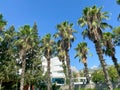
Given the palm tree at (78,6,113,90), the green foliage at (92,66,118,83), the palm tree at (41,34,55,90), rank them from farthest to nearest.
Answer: the green foliage at (92,66,118,83) → the palm tree at (41,34,55,90) → the palm tree at (78,6,113,90)

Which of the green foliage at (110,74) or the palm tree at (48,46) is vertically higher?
the palm tree at (48,46)

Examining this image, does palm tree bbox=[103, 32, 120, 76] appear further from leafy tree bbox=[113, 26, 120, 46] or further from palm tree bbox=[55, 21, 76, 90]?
palm tree bbox=[55, 21, 76, 90]

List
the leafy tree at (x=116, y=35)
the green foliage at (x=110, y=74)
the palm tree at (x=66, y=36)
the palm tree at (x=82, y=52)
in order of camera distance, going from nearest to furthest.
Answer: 1. the leafy tree at (x=116, y=35)
2. the palm tree at (x=66, y=36)
3. the palm tree at (x=82, y=52)
4. the green foliage at (x=110, y=74)

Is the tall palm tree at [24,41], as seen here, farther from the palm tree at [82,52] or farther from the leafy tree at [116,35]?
the leafy tree at [116,35]

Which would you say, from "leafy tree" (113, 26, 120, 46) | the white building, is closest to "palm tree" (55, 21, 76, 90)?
"leafy tree" (113, 26, 120, 46)

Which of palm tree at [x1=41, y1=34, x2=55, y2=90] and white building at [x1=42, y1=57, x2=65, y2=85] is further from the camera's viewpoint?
white building at [x1=42, y1=57, x2=65, y2=85]

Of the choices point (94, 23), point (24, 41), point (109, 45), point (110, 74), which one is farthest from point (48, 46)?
point (110, 74)

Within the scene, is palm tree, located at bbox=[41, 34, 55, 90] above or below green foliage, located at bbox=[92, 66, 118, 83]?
above

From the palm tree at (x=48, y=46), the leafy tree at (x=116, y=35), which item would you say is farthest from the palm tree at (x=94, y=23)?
the palm tree at (x=48, y=46)

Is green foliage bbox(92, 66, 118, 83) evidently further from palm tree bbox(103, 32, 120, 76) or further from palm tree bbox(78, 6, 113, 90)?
palm tree bbox(78, 6, 113, 90)

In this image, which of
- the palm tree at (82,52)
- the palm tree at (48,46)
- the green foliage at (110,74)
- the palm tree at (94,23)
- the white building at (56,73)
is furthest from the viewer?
Answer: the green foliage at (110,74)

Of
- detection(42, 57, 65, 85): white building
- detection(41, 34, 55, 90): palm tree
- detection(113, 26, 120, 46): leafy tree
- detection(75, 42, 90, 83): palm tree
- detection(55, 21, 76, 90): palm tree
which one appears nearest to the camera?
detection(113, 26, 120, 46): leafy tree

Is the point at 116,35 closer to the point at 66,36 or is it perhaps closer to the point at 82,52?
the point at 66,36

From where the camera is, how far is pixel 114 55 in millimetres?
40281
